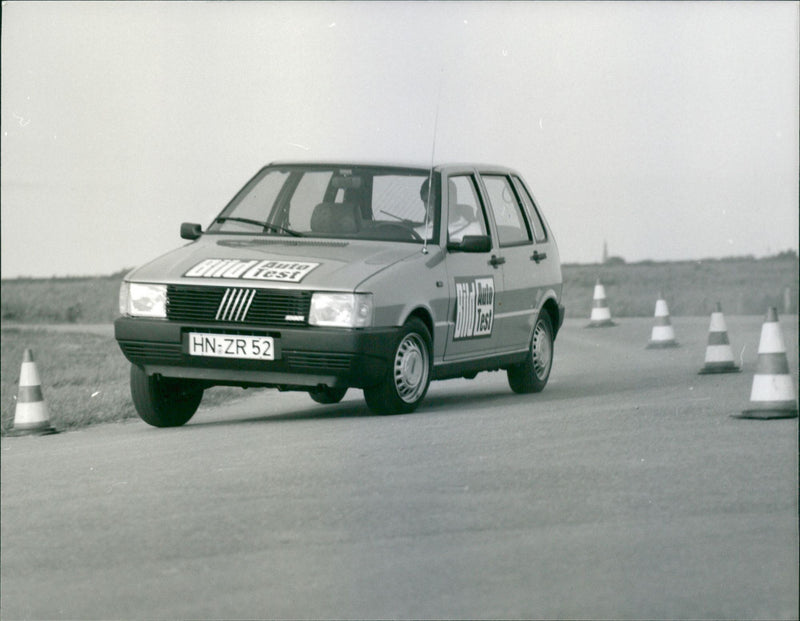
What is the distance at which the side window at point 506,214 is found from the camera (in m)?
2.44

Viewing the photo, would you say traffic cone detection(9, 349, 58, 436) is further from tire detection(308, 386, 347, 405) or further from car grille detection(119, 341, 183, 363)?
tire detection(308, 386, 347, 405)

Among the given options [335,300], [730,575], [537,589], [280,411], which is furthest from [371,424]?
[730,575]

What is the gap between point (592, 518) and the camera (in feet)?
8.18

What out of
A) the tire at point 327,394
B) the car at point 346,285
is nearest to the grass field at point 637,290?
the car at point 346,285

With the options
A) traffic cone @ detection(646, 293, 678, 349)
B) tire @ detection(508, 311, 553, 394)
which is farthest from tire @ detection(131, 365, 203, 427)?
traffic cone @ detection(646, 293, 678, 349)

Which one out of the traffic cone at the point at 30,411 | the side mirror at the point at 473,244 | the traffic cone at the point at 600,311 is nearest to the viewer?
the side mirror at the point at 473,244

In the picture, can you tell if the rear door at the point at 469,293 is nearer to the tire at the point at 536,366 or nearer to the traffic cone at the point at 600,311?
the tire at the point at 536,366

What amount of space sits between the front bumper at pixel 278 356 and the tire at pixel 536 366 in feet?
0.85

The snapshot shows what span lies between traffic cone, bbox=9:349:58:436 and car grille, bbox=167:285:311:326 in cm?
Result: 76

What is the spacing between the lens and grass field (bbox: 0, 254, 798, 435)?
228 cm

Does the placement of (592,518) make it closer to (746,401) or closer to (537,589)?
(537,589)

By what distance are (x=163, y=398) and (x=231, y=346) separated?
0.47m

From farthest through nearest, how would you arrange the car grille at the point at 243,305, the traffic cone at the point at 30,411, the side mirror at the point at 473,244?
the traffic cone at the point at 30,411, the side mirror at the point at 473,244, the car grille at the point at 243,305

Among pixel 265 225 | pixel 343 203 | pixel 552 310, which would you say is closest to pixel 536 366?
pixel 552 310
